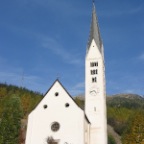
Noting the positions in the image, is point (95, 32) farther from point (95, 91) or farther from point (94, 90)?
point (95, 91)

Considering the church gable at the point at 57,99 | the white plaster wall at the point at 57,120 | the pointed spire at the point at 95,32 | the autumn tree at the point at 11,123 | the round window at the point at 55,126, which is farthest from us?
the pointed spire at the point at 95,32

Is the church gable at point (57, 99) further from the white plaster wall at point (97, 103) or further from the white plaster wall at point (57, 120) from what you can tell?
the white plaster wall at point (97, 103)

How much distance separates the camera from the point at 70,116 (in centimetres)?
4419

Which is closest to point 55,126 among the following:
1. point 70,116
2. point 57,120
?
point 57,120

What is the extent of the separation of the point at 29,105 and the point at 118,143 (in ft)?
146

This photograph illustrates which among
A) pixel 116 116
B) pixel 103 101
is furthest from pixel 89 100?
pixel 116 116

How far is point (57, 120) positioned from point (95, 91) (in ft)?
36.8

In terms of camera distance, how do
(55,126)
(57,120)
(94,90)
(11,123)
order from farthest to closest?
(11,123) < (94,90) < (57,120) < (55,126)

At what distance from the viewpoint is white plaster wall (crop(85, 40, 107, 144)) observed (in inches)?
1982

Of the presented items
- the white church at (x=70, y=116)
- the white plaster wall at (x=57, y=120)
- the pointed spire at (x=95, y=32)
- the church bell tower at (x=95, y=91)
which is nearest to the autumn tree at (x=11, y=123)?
the white plaster wall at (x=57, y=120)

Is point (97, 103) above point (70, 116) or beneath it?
above

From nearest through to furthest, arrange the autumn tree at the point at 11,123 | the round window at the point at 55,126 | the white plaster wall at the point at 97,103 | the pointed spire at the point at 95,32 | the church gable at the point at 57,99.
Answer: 1. the round window at the point at 55,126
2. the church gable at the point at 57,99
3. the white plaster wall at the point at 97,103
4. the autumn tree at the point at 11,123
5. the pointed spire at the point at 95,32

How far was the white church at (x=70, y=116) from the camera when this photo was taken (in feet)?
142

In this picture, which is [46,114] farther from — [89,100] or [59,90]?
[89,100]
